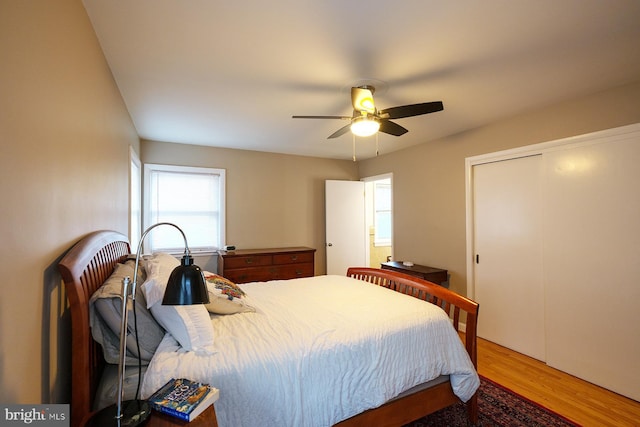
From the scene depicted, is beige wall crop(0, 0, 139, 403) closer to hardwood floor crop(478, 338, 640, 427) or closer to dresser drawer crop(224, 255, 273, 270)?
dresser drawer crop(224, 255, 273, 270)

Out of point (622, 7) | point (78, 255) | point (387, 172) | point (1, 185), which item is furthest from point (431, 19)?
point (387, 172)

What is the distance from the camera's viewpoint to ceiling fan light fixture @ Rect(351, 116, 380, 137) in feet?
7.40

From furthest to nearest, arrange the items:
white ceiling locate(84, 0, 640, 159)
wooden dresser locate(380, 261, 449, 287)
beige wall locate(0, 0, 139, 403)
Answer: wooden dresser locate(380, 261, 449, 287)
white ceiling locate(84, 0, 640, 159)
beige wall locate(0, 0, 139, 403)

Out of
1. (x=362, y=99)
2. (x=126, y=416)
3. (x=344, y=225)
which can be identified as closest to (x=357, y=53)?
Answer: (x=362, y=99)

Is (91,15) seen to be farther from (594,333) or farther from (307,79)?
(594,333)

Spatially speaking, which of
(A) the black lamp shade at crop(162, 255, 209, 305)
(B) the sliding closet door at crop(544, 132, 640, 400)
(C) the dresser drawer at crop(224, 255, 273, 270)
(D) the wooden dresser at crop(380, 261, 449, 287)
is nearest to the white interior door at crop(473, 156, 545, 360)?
(B) the sliding closet door at crop(544, 132, 640, 400)

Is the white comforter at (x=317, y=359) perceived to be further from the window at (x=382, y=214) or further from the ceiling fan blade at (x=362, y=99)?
the window at (x=382, y=214)

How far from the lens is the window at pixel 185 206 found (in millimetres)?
3977

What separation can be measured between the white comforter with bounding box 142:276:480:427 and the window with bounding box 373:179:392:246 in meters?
3.83

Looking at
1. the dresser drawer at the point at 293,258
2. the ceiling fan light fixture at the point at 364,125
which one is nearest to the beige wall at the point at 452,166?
the dresser drawer at the point at 293,258

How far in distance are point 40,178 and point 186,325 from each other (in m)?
0.83

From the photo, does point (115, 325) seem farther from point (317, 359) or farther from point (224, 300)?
point (317, 359)

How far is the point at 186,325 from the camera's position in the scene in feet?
4.58

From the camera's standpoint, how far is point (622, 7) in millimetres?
1482
